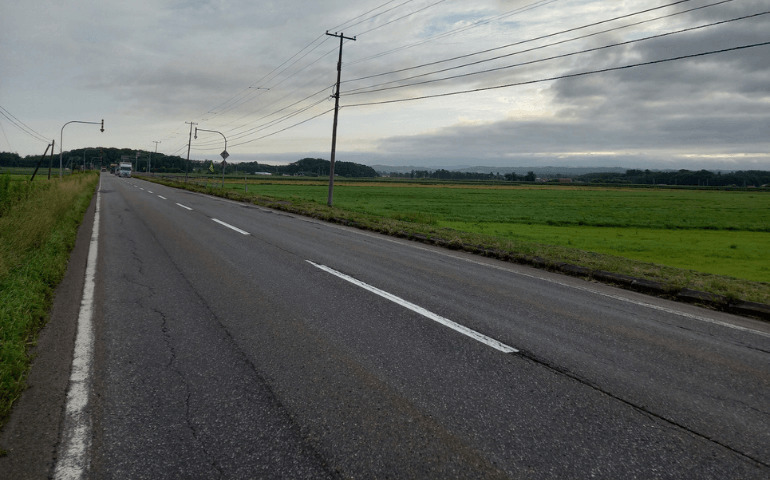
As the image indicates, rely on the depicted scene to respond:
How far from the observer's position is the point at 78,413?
121 inches

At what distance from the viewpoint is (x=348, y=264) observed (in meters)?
8.34

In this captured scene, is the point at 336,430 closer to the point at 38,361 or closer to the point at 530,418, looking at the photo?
the point at 530,418

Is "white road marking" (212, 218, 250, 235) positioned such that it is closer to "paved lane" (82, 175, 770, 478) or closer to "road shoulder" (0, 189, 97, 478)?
"paved lane" (82, 175, 770, 478)

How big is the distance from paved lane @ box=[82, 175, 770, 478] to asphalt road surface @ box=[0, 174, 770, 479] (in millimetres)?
16

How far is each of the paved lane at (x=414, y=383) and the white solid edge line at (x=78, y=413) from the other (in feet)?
0.26

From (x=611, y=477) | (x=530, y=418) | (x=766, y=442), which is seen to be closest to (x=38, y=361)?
(x=530, y=418)

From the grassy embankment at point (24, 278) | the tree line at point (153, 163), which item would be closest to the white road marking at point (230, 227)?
the grassy embankment at point (24, 278)

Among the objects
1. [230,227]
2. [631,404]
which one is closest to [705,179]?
[230,227]

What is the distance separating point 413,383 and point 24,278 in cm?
592

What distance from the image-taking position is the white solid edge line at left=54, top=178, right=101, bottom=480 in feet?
8.33

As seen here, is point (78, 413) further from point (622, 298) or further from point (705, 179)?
point (705, 179)

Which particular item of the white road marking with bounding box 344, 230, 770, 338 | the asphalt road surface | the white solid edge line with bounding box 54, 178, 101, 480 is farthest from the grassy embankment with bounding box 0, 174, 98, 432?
the white road marking with bounding box 344, 230, 770, 338

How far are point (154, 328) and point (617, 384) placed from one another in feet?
14.5

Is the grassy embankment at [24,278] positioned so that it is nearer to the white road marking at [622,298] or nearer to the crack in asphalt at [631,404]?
the crack in asphalt at [631,404]
